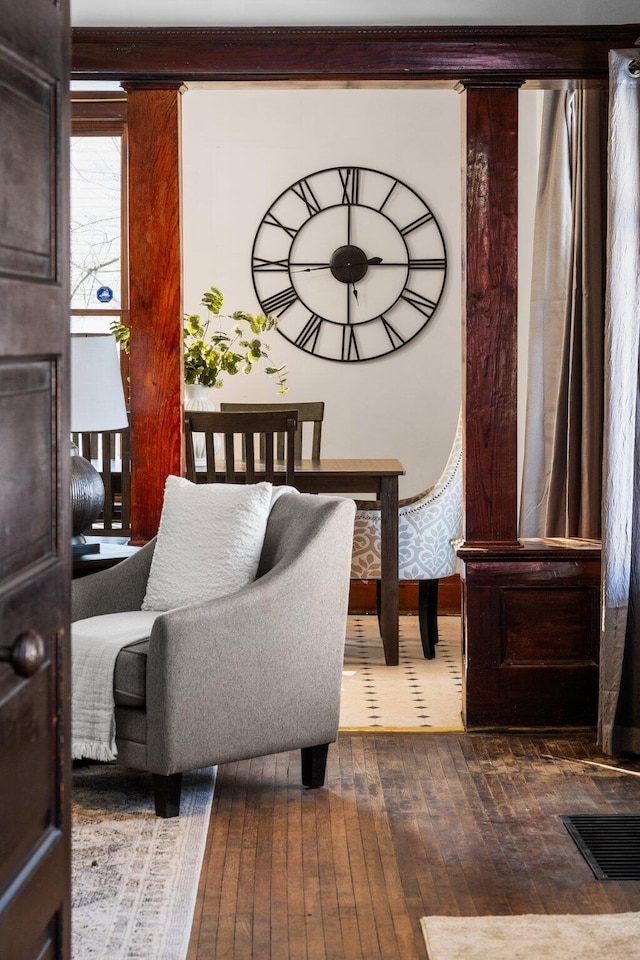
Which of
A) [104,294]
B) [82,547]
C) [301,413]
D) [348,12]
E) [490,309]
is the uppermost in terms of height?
[348,12]

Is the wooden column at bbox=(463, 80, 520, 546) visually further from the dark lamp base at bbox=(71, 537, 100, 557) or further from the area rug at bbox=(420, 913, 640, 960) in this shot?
the area rug at bbox=(420, 913, 640, 960)

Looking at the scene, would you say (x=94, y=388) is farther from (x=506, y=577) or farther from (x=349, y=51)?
(x=506, y=577)

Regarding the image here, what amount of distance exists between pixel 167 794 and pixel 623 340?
1.96 metres

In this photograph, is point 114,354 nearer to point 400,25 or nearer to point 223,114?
point 400,25

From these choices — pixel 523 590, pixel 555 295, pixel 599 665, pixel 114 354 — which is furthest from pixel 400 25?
pixel 599 665

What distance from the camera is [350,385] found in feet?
19.5

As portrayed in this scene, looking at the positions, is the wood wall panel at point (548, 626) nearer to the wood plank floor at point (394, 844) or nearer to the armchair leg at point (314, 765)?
the wood plank floor at point (394, 844)

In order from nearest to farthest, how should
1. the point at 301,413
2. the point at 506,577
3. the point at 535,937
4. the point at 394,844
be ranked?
1. the point at 535,937
2. the point at 394,844
3. the point at 506,577
4. the point at 301,413

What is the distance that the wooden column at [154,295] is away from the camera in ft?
12.2

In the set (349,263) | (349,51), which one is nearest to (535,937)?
(349,51)

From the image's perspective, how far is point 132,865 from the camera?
2.60 metres

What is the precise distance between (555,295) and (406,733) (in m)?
1.76

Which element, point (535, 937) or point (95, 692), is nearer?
point (535, 937)

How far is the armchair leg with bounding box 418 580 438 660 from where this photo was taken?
4891 millimetres
